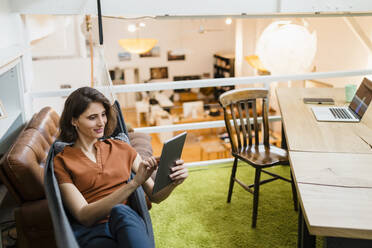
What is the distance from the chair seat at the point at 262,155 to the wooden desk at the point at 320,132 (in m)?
0.26

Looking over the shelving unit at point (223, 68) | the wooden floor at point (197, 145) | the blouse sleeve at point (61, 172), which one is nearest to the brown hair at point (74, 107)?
the blouse sleeve at point (61, 172)

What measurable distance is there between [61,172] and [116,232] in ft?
1.09

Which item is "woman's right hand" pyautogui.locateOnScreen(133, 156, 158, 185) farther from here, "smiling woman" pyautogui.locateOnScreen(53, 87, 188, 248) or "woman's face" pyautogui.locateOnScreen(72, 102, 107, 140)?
"woman's face" pyautogui.locateOnScreen(72, 102, 107, 140)

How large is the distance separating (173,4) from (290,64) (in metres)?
1.23

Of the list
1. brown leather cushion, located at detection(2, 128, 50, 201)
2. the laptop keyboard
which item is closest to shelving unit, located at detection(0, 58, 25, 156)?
brown leather cushion, located at detection(2, 128, 50, 201)

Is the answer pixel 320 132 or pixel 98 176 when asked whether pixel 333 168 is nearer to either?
pixel 320 132

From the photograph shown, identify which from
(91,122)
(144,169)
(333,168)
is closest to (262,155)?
(333,168)

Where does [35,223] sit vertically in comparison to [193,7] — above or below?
below

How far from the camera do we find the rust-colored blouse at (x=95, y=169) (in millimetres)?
1495

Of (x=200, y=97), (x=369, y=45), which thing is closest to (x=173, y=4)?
(x=369, y=45)

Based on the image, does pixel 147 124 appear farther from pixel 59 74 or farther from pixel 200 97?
pixel 59 74

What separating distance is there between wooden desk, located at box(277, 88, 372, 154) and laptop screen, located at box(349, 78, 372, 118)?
1.7 inches

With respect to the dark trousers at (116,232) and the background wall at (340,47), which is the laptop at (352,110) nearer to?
the dark trousers at (116,232)

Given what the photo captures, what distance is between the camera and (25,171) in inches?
61.2
